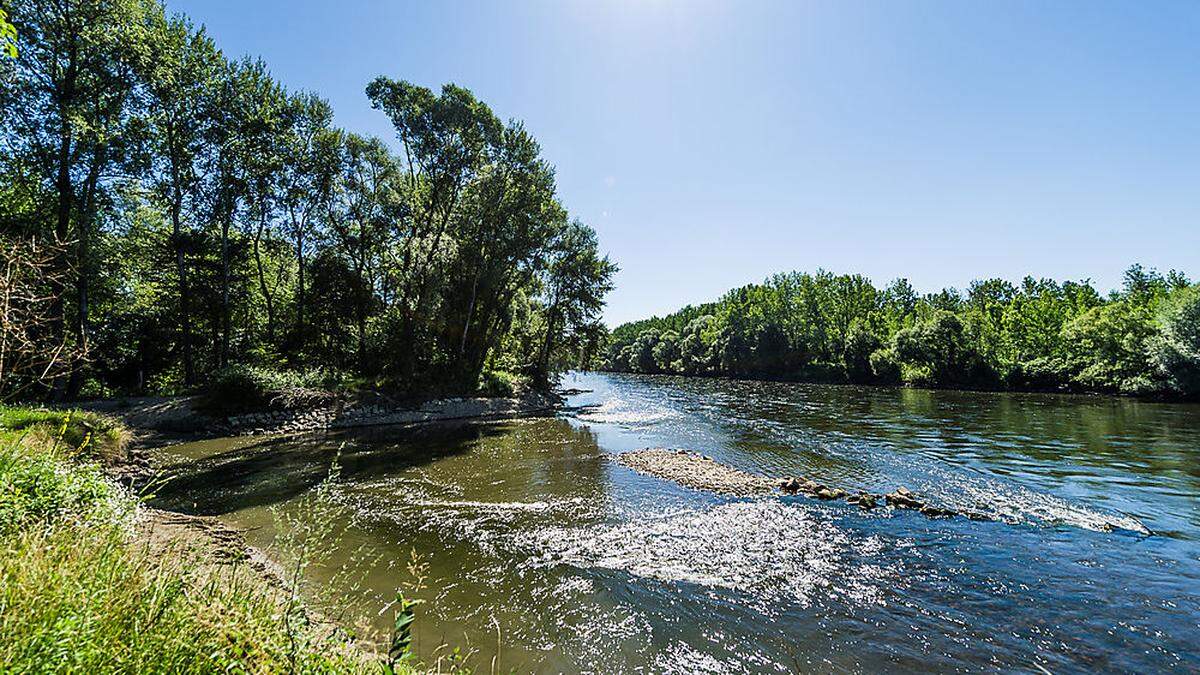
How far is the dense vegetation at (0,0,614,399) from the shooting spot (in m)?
19.7

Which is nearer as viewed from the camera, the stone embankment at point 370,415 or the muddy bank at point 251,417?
the muddy bank at point 251,417

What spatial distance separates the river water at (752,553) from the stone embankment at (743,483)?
57 centimetres

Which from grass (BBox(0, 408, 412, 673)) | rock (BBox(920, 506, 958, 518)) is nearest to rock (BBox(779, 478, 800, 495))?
rock (BBox(920, 506, 958, 518))

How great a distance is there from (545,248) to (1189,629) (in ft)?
123

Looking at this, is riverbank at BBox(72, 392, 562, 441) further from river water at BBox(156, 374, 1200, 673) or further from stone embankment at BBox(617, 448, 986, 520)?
stone embankment at BBox(617, 448, 986, 520)

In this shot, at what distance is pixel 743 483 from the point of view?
1443cm

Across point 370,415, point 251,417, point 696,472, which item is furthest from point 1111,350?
point 251,417

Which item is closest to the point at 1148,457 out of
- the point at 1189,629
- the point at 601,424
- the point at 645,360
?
the point at 1189,629

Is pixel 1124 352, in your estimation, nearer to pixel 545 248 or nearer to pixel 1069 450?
pixel 1069 450

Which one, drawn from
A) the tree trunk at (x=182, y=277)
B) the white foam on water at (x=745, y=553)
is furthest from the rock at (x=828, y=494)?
the tree trunk at (x=182, y=277)

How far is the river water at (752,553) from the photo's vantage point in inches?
257

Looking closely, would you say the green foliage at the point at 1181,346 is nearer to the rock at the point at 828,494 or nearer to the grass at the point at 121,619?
the rock at the point at 828,494

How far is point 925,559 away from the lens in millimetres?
9398

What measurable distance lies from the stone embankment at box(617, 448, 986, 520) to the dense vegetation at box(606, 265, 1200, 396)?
50017 millimetres
